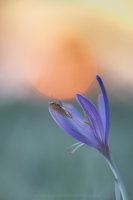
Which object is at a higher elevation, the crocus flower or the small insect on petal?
the small insect on petal

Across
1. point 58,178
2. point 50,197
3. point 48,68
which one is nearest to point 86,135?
point 50,197

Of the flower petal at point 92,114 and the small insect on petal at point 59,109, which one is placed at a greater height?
the small insect on petal at point 59,109

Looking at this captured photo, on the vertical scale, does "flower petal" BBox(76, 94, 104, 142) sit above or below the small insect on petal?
below

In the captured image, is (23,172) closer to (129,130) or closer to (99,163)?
(99,163)
